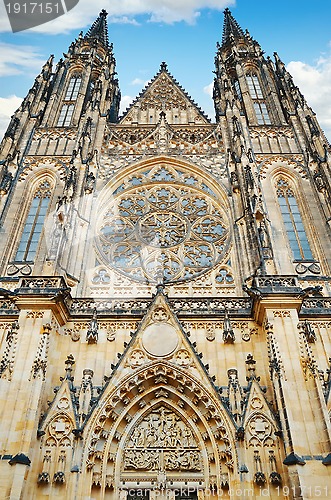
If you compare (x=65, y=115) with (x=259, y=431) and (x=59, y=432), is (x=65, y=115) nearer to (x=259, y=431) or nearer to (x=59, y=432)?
(x=59, y=432)

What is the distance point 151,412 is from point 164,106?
49.1 feet

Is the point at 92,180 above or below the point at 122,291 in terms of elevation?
above

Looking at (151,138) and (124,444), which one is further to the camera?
(151,138)

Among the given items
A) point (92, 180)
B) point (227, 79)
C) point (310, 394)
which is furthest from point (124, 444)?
point (227, 79)

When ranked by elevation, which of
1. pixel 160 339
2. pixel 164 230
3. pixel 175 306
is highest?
pixel 164 230

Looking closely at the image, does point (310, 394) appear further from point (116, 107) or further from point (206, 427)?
point (116, 107)

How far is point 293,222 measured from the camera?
612 inches

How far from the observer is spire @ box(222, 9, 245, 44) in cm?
2595

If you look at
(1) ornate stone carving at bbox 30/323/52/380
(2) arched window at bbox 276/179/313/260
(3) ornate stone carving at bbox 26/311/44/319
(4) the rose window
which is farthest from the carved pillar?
(3) ornate stone carving at bbox 26/311/44/319

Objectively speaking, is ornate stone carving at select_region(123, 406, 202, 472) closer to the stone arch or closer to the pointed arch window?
the stone arch

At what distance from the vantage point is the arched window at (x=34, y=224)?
581 inches

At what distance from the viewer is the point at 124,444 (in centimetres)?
1051

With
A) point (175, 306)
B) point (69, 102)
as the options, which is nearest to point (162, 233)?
point (175, 306)

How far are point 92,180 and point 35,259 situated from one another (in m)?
3.79
